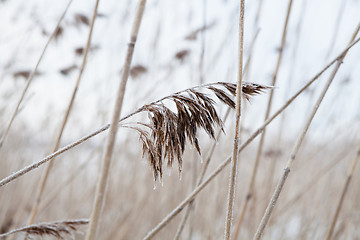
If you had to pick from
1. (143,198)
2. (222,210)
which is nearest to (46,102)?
(143,198)

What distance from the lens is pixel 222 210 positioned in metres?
2.12

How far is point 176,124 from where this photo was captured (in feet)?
1.63

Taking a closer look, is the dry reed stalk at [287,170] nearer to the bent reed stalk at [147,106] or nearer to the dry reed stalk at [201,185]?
the dry reed stalk at [201,185]

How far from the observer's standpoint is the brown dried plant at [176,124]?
0.49 meters

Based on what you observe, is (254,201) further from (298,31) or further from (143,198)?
(298,31)

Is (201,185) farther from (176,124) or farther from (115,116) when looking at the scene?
(115,116)

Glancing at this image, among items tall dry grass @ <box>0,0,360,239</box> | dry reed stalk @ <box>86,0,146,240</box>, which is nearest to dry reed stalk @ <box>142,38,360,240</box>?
tall dry grass @ <box>0,0,360,239</box>

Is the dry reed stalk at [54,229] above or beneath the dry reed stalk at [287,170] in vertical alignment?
beneath

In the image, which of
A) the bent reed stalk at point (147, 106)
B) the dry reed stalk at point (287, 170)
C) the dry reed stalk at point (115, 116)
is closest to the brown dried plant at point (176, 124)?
the bent reed stalk at point (147, 106)

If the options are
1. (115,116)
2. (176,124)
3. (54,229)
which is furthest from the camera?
(54,229)

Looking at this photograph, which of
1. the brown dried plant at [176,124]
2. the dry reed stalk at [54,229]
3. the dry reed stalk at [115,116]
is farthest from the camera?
the dry reed stalk at [54,229]

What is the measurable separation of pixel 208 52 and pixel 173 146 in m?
1.51

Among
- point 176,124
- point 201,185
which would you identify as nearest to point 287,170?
point 201,185

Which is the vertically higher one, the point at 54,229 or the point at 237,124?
the point at 237,124
